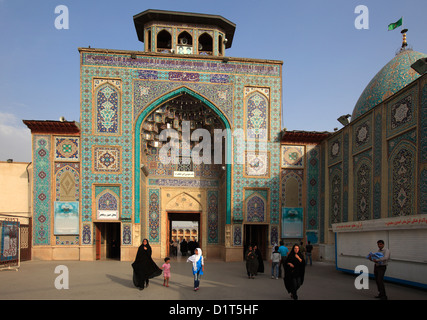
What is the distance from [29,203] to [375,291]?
14.1m

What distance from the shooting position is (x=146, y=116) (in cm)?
1522

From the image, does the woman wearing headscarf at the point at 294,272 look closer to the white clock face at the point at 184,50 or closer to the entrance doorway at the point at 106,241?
the entrance doorway at the point at 106,241

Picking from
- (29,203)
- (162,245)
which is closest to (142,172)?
(162,245)

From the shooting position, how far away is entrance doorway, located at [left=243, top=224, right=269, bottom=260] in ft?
50.6

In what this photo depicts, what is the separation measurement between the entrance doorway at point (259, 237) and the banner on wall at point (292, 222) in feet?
2.83

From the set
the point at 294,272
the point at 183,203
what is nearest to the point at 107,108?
the point at 183,203

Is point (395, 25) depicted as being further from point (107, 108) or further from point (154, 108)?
point (107, 108)

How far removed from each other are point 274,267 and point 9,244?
8.32m

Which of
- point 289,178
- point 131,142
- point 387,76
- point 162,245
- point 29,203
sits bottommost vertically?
point 162,245

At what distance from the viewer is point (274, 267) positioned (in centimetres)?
993

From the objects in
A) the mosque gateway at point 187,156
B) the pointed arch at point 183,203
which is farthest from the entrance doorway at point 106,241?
the pointed arch at point 183,203

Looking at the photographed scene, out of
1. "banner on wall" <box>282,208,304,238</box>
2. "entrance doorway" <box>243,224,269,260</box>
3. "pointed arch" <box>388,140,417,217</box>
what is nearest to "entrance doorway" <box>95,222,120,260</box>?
"entrance doorway" <box>243,224,269,260</box>
